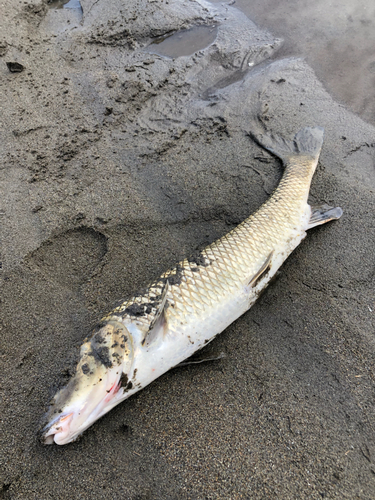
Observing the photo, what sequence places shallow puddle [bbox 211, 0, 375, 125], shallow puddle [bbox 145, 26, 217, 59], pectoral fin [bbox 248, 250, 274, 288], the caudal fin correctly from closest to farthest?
pectoral fin [bbox 248, 250, 274, 288] < the caudal fin < shallow puddle [bbox 211, 0, 375, 125] < shallow puddle [bbox 145, 26, 217, 59]

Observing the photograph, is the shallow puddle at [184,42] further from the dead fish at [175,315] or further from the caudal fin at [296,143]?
the dead fish at [175,315]

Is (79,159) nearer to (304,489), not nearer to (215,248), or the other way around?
(215,248)

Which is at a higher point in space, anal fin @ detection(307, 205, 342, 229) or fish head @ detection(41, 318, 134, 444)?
anal fin @ detection(307, 205, 342, 229)

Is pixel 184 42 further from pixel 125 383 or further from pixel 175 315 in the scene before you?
pixel 125 383

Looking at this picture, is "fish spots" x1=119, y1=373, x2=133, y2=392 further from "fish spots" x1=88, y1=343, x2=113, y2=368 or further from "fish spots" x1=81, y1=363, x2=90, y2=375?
"fish spots" x1=81, y1=363, x2=90, y2=375

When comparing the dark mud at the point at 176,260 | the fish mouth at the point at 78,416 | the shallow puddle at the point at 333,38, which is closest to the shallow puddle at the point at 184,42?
the dark mud at the point at 176,260

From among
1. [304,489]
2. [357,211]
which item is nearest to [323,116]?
[357,211]

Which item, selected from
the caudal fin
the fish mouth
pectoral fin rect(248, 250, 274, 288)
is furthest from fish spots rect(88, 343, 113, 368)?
the caudal fin
